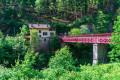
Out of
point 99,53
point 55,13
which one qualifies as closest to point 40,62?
point 99,53

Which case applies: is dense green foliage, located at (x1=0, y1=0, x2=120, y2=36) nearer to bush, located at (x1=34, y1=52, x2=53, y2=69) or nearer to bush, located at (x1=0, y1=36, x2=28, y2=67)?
bush, located at (x1=0, y1=36, x2=28, y2=67)

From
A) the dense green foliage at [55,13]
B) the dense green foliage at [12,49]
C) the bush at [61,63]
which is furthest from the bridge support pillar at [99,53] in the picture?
the dense green foliage at [55,13]

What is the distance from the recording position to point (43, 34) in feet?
119

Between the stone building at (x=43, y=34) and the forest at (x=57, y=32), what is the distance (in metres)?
1.29

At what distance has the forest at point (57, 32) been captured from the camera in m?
18.7

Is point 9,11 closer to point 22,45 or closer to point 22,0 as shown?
point 22,0

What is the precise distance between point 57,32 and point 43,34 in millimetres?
9247

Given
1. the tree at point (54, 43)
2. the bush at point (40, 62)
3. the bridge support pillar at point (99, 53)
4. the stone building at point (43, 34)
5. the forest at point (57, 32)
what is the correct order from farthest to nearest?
the stone building at point (43, 34) < the tree at point (54, 43) < the bush at point (40, 62) < the bridge support pillar at point (99, 53) < the forest at point (57, 32)

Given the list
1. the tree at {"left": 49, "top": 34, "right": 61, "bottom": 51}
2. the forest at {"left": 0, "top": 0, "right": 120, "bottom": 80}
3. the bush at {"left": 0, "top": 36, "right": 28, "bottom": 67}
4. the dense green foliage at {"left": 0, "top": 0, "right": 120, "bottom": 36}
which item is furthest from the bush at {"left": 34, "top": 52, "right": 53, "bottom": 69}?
the dense green foliage at {"left": 0, "top": 0, "right": 120, "bottom": 36}

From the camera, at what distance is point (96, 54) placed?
25.8 meters

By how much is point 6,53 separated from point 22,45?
3.82 m

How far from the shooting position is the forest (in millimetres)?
18656

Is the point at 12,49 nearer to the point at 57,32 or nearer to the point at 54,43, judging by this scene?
the point at 54,43

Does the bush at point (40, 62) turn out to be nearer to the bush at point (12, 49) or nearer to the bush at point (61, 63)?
the bush at point (12, 49)
